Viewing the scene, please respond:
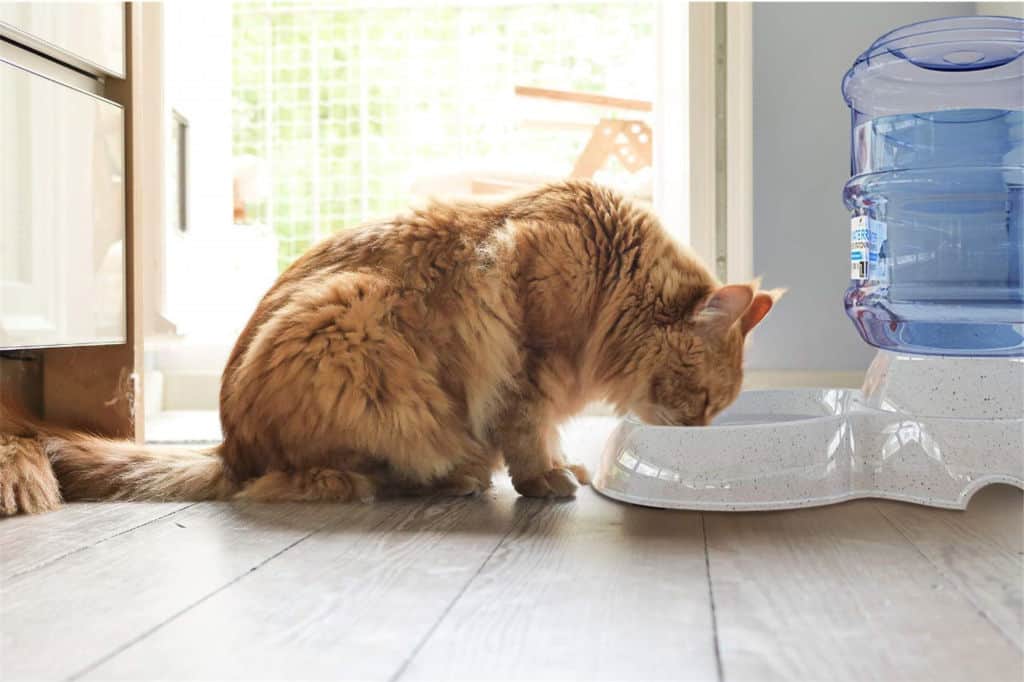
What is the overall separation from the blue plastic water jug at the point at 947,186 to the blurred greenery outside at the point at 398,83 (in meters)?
3.25

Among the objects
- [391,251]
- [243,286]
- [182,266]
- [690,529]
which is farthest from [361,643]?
[243,286]

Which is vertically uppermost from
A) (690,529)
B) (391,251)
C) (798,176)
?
(798,176)

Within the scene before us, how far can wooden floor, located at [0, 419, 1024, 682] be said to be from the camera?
87 cm

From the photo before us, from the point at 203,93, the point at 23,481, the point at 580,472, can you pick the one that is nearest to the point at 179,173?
the point at 203,93

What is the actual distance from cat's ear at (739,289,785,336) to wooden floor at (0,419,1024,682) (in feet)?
1.30

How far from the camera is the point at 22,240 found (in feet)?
5.40

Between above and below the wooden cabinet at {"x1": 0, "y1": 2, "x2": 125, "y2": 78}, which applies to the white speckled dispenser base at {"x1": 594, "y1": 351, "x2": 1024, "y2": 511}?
below

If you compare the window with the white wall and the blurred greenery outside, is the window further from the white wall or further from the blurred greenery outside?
the blurred greenery outside

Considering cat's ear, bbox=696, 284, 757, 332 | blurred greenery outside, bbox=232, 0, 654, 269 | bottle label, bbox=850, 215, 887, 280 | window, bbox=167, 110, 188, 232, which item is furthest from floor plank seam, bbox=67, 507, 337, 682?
blurred greenery outside, bbox=232, 0, 654, 269

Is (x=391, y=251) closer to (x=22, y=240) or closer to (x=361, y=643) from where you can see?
(x=22, y=240)

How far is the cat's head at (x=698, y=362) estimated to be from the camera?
174 centimetres

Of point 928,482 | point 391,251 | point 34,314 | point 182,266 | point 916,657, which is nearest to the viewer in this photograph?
point 916,657

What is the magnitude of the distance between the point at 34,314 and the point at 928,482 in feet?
5.25

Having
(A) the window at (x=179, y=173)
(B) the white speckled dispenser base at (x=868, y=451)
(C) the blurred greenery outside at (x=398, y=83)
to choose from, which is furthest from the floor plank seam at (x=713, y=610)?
(C) the blurred greenery outside at (x=398, y=83)
